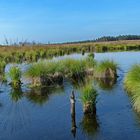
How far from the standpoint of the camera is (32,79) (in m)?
22.0

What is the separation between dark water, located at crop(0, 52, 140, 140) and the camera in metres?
11.9

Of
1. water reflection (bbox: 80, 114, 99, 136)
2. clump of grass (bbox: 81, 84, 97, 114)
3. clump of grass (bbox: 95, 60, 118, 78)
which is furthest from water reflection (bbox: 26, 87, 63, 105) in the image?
clump of grass (bbox: 95, 60, 118, 78)

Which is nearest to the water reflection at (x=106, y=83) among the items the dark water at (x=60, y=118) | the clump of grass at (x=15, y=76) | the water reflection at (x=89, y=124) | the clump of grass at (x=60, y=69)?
the dark water at (x=60, y=118)

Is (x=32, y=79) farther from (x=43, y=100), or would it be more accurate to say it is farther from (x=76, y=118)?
(x=76, y=118)

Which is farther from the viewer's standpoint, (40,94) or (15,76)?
(15,76)

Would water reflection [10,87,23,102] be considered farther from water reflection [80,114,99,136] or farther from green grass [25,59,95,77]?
water reflection [80,114,99,136]

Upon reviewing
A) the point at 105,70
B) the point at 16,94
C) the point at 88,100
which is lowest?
the point at 16,94

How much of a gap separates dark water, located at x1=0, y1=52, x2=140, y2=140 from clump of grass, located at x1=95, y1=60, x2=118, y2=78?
4.39m

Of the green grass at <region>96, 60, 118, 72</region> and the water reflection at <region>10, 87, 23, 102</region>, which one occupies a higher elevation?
the green grass at <region>96, 60, 118, 72</region>

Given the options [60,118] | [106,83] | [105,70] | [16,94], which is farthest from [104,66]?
[60,118]

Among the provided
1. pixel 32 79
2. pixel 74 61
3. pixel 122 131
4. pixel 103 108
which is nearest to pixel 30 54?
pixel 74 61

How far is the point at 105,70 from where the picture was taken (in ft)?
79.2

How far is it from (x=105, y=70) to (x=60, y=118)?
10.7 m

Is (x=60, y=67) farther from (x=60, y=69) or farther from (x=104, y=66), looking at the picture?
(x=104, y=66)
